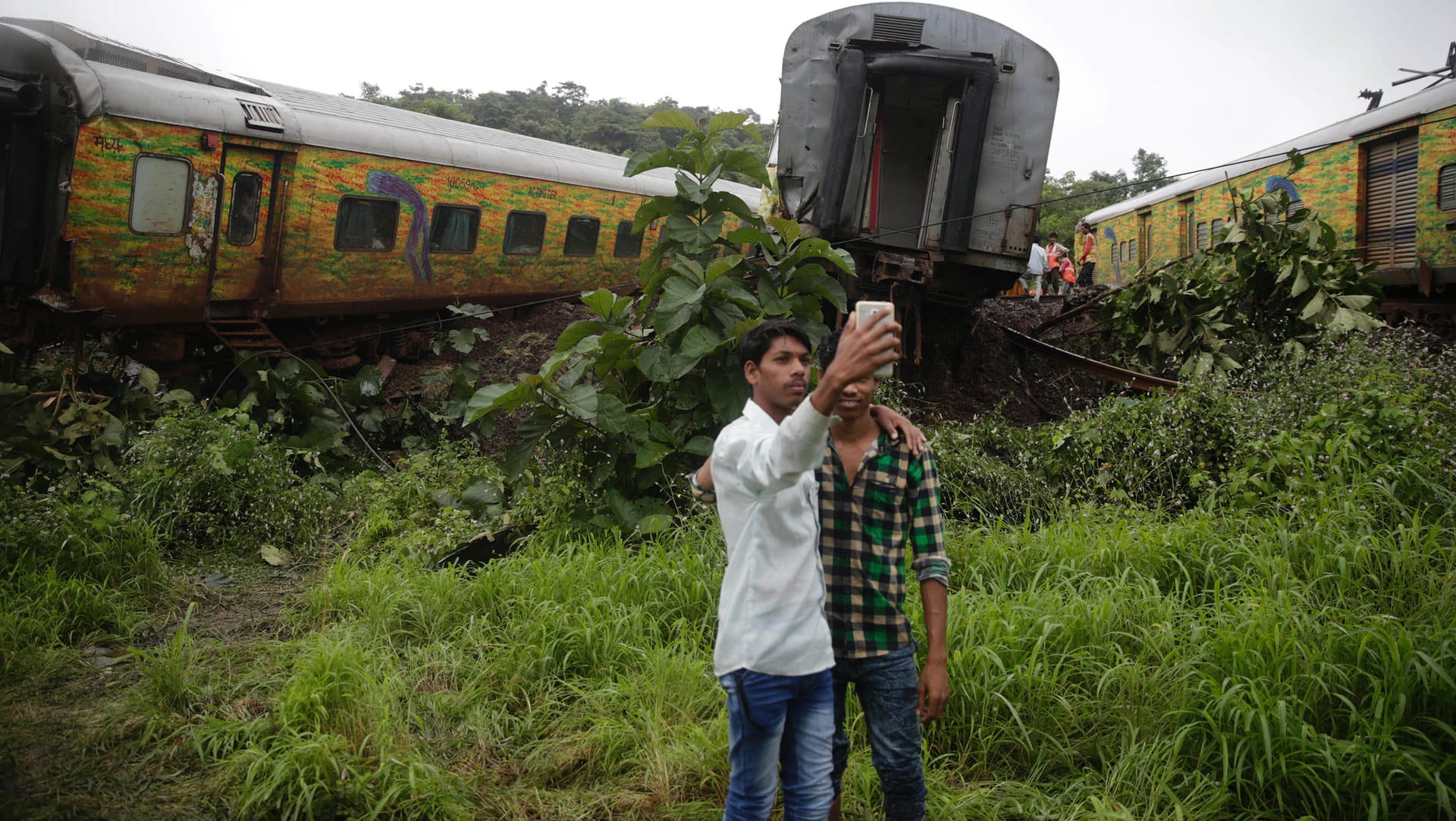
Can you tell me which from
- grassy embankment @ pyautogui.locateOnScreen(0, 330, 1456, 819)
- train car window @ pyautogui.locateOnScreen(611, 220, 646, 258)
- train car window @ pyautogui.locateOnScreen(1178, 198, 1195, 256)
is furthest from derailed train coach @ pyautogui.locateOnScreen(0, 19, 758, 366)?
train car window @ pyautogui.locateOnScreen(1178, 198, 1195, 256)

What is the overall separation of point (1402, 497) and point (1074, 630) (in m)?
2.28

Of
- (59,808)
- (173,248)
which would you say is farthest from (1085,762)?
(173,248)

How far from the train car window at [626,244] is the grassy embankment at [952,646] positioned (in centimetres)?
812

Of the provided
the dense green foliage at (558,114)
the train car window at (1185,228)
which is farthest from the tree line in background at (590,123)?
the train car window at (1185,228)

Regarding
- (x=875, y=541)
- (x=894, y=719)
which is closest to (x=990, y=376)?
(x=875, y=541)

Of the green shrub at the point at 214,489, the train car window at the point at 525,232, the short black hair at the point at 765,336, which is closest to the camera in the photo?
the short black hair at the point at 765,336

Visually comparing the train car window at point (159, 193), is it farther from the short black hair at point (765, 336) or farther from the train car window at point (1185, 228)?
the train car window at point (1185, 228)

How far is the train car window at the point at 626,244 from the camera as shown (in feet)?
44.9

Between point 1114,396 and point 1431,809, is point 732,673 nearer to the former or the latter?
A: point 1431,809

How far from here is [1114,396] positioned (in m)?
7.23

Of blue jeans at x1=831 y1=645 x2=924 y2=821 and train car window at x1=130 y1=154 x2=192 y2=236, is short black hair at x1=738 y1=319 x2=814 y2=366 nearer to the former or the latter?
blue jeans at x1=831 y1=645 x2=924 y2=821

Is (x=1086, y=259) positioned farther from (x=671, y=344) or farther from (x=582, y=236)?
(x=671, y=344)

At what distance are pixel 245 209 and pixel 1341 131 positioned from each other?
13.1 metres

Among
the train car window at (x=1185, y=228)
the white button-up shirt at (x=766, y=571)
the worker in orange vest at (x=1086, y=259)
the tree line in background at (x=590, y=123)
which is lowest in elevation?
the white button-up shirt at (x=766, y=571)
